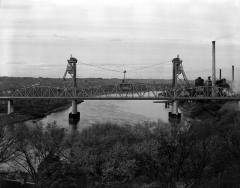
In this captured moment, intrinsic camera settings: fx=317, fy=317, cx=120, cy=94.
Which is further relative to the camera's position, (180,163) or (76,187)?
Answer: (180,163)

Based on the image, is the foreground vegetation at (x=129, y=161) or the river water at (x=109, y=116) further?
the river water at (x=109, y=116)

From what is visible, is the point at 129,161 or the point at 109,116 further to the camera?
the point at 109,116

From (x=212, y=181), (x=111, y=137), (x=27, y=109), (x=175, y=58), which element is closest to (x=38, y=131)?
(x=111, y=137)

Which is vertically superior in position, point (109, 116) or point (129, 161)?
point (129, 161)

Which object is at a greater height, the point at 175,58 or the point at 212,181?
the point at 175,58

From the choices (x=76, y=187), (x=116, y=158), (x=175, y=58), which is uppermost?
(x=175, y=58)

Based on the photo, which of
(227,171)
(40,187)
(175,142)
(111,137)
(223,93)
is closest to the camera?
(40,187)

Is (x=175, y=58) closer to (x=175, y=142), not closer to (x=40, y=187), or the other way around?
(x=175, y=142)

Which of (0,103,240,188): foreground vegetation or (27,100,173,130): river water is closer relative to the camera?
(0,103,240,188): foreground vegetation
